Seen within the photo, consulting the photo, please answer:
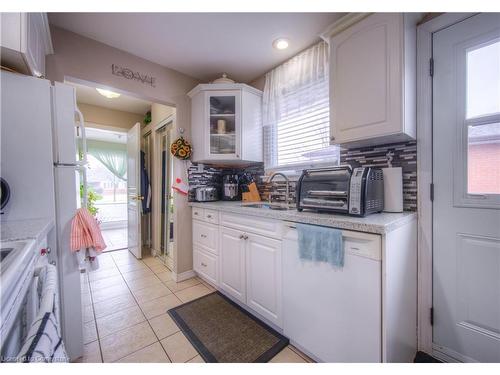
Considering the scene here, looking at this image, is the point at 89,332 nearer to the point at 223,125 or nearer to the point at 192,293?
the point at 192,293

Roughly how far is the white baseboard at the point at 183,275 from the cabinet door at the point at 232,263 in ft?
2.07

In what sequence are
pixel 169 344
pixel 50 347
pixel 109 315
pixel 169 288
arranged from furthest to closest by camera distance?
1. pixel 169 288
2. pixel 109 315
3. pixel 169 344
4. pixel 50 347

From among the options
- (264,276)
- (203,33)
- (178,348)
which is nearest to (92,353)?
(178,348)

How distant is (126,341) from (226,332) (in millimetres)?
729

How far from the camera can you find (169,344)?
4.95 feet

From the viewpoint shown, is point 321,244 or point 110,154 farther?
point 110,154

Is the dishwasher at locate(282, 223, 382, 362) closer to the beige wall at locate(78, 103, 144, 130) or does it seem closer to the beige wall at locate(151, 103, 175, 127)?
the beige wall at locate(151, 103, 175, 127)

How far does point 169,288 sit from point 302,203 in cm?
179

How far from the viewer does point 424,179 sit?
142cm

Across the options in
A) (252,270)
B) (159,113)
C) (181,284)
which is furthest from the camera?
(159,113)

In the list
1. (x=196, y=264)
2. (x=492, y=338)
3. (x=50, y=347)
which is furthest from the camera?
(x=196, y=264)

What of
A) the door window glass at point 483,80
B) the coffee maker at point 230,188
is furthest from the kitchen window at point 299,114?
the door window glass at point 483,80
